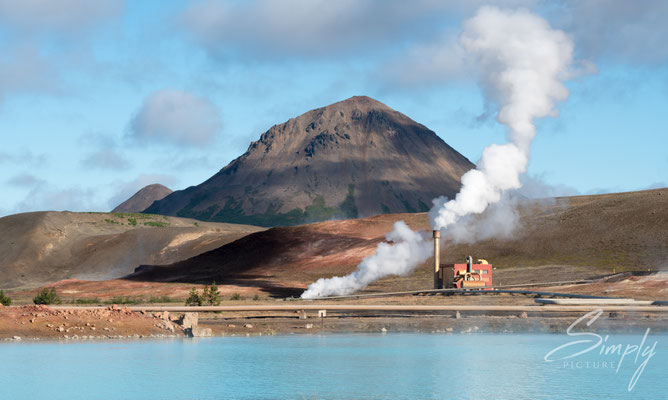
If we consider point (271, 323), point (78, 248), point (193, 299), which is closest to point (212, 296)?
point (193, 299)

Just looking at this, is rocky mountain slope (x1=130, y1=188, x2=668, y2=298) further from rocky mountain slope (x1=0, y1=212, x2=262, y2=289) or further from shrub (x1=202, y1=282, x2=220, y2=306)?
shrub (x1=202, y1=282, x2=220, y2=306)

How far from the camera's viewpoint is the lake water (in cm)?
2670

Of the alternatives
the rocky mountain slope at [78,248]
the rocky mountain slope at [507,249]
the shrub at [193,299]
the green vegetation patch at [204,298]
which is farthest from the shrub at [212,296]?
the rocky mountain slope at [78,248]

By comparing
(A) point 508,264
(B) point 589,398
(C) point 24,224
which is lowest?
(B) point 589,398

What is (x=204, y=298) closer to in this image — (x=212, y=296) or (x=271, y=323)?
(x=212, y=296)

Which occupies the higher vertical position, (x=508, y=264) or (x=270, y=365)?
(x=508, y=264)

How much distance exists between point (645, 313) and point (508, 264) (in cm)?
4824

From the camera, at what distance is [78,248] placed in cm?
16562

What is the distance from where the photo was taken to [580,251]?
9794 centimetres

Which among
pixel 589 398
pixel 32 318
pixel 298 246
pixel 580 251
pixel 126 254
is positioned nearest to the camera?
pixel 589 398

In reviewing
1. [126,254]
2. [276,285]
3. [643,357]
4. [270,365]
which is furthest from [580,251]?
[126,254]

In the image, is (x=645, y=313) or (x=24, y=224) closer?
(x=645, y=313)

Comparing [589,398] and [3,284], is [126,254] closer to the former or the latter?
[3,284]

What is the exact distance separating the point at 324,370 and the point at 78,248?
14551 cm
